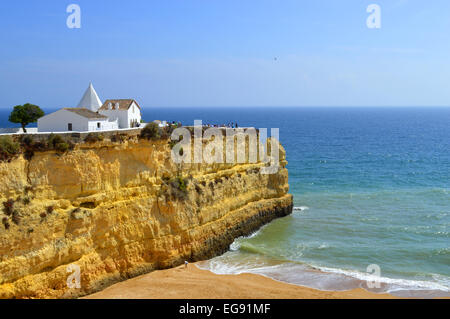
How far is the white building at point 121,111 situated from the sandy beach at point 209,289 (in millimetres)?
10835

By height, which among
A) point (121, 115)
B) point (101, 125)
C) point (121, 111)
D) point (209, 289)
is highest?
point (121, 111)

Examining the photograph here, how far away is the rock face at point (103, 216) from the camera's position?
1939cm

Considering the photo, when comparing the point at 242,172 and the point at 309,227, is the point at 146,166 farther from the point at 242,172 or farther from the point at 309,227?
the point at 309,227

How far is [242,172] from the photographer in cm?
3297

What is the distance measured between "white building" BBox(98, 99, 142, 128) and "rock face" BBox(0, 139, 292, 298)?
14.6 feet

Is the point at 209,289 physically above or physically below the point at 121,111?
below

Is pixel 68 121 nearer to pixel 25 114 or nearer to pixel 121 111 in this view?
pixel 25 114

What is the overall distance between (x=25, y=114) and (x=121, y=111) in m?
6.16

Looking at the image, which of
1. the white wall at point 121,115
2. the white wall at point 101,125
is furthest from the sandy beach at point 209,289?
the white wall at point 121,115

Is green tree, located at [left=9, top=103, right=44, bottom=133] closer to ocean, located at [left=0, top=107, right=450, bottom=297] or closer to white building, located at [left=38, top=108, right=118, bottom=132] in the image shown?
white building, located at [left=38, top=108, right=118, bottom=132]

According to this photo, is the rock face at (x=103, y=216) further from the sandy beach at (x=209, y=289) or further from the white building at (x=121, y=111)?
the white building at (x=121, y=111)

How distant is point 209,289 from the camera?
22.4 metres

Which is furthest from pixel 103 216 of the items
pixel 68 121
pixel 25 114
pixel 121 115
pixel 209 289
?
pixel 121 115
